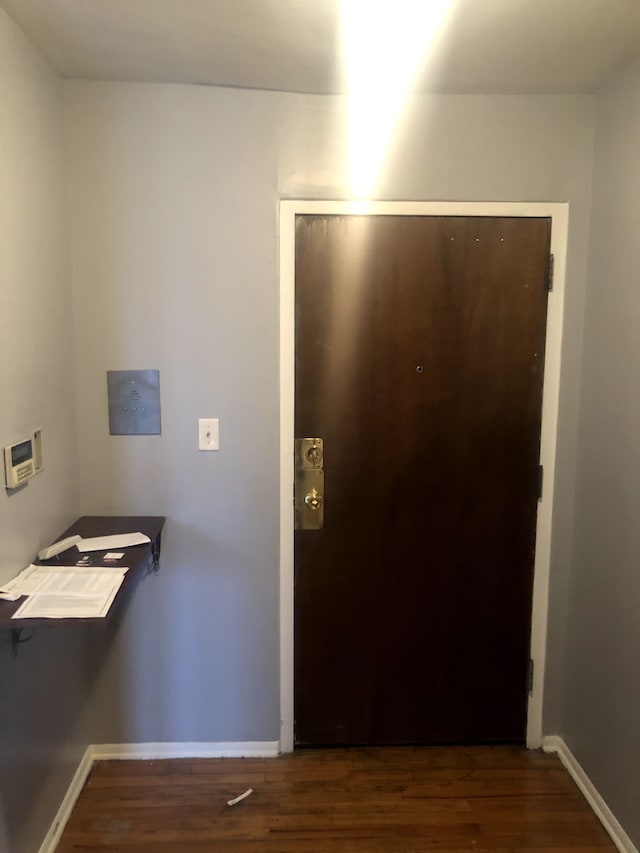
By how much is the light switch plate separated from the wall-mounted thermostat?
0.53 m

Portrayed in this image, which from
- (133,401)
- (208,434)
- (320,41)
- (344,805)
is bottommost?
(344,805)

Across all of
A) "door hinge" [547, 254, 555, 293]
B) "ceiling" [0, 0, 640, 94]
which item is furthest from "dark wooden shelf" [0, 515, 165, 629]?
"door hinge" [547, 254, 555, 293]

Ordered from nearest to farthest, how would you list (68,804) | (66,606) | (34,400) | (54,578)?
(66,606) < (54,578) < (34,400) < (68,804)

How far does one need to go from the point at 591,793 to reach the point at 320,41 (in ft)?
8.08

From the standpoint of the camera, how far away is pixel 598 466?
2.07 m

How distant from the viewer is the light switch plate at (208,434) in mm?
2146

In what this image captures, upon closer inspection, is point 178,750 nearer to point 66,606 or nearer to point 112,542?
point 112,542

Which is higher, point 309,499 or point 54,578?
point 309,499

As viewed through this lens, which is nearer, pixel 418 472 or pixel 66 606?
pixel 66 606

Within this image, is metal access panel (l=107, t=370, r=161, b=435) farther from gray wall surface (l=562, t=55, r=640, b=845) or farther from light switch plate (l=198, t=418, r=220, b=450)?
gray wall surface (l=562, t=55, r=640, b=845)

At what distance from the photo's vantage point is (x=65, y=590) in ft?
5.20

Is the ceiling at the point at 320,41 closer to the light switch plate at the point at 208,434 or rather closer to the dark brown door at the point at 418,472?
the dark brown door at the point at 418,472

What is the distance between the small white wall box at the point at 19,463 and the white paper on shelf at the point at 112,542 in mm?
276

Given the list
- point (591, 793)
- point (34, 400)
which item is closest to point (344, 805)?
point (591, 793)
